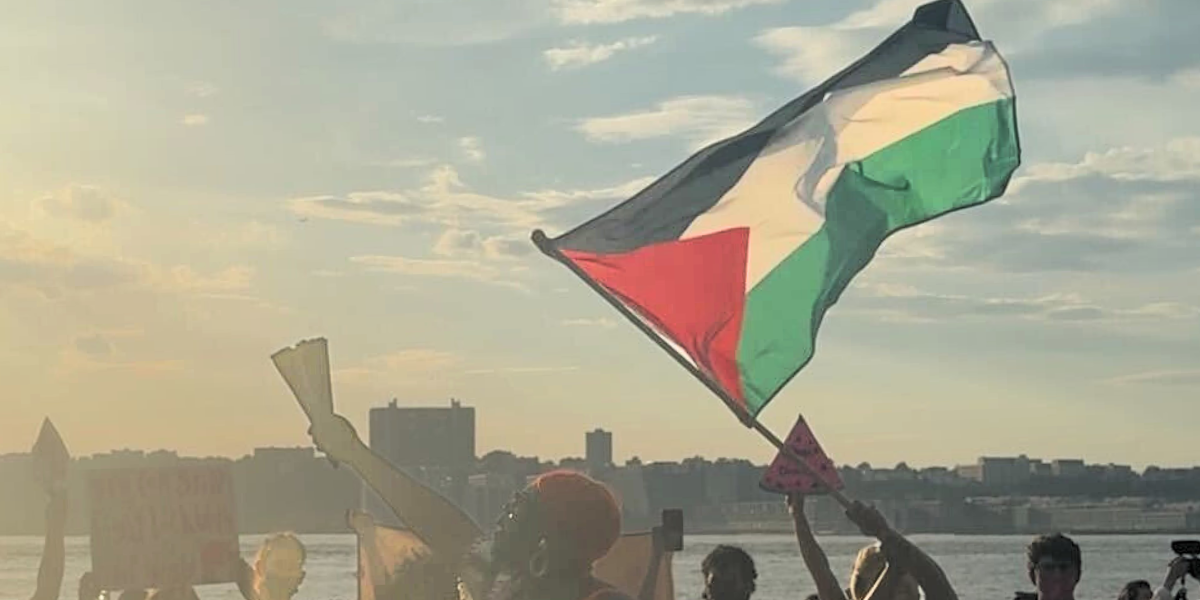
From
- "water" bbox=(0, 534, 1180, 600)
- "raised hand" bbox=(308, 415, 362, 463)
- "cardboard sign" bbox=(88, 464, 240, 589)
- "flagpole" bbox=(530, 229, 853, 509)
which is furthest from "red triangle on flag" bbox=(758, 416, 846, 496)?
"water" bbox=(0, 534, 1180, 600)

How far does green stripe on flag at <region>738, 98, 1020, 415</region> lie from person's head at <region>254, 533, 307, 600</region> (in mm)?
1965

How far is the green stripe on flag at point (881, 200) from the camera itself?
946 centimetres

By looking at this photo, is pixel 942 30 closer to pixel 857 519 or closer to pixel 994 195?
pixel 994 195

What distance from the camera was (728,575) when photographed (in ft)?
26.4

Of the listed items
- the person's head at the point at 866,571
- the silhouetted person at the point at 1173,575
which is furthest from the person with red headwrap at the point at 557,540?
the silhouetted person at the point at 1173,575

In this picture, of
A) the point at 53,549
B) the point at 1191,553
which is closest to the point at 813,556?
the point at 1191,553

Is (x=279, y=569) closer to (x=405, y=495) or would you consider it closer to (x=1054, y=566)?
(x=405, y=495)

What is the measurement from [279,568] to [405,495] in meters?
1.33

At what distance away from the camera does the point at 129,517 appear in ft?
32.5

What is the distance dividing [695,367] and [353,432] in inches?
51.3

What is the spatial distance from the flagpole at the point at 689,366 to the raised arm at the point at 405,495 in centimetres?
109

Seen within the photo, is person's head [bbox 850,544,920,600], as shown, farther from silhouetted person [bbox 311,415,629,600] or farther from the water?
the water

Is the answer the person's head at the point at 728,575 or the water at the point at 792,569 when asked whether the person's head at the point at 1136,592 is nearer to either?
the person's head at the point at 728,575

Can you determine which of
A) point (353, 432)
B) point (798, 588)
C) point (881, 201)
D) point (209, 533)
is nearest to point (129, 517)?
point (209, 533)
